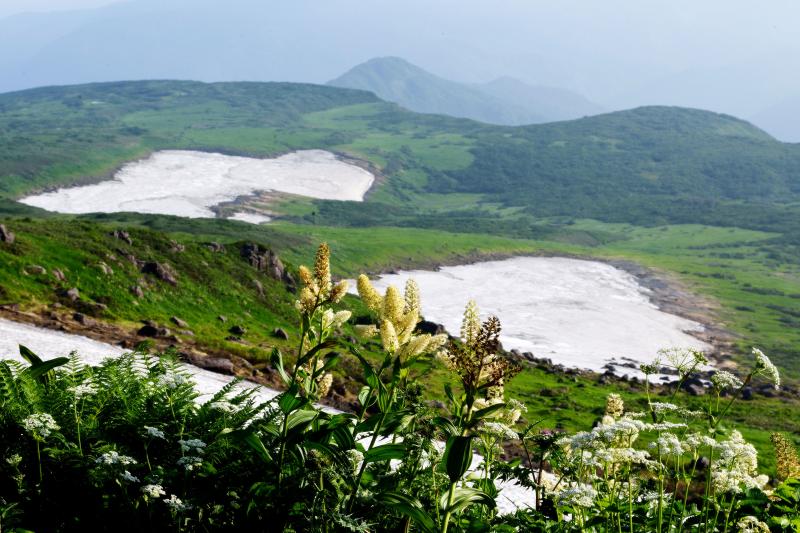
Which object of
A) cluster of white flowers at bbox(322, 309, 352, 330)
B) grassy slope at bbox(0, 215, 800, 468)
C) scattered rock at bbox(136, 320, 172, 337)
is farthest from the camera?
grassy slope at bbox(0, 215, 800, 468)

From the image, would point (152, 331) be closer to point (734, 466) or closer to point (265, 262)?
point (734, 466)

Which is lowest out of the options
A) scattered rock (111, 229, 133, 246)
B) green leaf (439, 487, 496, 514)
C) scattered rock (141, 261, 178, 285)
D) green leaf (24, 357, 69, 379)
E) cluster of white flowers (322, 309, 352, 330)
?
scattered rock (141, 261, 178, 285)

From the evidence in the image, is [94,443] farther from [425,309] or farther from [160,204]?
[160,204]

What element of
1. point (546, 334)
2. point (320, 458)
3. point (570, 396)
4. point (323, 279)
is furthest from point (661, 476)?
point (546, 334)

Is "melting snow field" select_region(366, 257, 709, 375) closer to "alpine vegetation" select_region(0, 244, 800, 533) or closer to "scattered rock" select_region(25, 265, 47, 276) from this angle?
"scattered rock" select_region(25, 265, 47, 276)

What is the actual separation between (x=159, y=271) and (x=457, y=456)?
145 feet

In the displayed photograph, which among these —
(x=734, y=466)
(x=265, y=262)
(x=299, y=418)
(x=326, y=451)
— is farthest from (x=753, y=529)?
(x=265, y=262)

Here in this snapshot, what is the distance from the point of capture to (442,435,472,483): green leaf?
5730 millimetres

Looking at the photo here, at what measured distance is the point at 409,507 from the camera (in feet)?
20.1

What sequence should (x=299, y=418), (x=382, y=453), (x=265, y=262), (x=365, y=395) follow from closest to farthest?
(x=382, y=453) < (x=299, y=418) < (x=365, y=395) < (x=265, y=262)

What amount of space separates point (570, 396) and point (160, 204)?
14869 cm

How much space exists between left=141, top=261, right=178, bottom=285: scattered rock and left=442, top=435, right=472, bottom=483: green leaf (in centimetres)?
4316

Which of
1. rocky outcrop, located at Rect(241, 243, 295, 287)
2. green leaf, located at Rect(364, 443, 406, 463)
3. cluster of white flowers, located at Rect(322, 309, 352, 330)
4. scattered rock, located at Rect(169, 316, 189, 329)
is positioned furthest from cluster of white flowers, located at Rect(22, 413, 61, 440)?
rocky outcrop, located at Rect(241, 243, 295, 287)

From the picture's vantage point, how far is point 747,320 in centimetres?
13862
